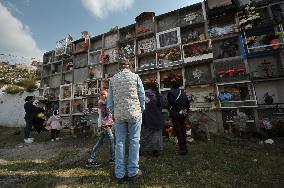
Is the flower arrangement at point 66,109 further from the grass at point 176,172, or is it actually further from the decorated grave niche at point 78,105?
the grass at point 176,172

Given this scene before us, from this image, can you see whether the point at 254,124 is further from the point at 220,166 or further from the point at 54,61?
the point at 54,61

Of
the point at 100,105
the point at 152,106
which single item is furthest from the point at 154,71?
the point at 100,105

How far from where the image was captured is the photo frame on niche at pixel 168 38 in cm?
1716

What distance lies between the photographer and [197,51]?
1605cm

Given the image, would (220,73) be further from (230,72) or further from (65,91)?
(65,91)

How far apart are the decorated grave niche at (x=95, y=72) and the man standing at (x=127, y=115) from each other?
1655cm

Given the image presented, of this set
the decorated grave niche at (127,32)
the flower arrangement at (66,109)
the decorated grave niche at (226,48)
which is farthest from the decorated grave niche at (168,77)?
the flower arrangement at (66,109)

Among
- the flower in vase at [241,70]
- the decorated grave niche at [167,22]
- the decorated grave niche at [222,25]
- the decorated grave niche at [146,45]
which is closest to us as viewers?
the flower in vase at [241,70]

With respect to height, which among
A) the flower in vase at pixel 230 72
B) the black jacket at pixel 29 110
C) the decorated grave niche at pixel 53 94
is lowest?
the black jacket at pixel 29 110

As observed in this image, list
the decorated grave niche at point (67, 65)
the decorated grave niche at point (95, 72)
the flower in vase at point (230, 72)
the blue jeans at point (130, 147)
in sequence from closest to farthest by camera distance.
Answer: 1. the blue jeans at point (130, 147)
2. the flower in vase at point (230, 72)
3. the decorated grave niche at point (95, 72)
4. the decorated grave niche at point (67, 65)

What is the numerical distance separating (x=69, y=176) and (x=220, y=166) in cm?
402

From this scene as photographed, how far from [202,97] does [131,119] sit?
451 inches

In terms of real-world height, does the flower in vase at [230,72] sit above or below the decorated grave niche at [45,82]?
below

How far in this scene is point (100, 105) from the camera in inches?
250
